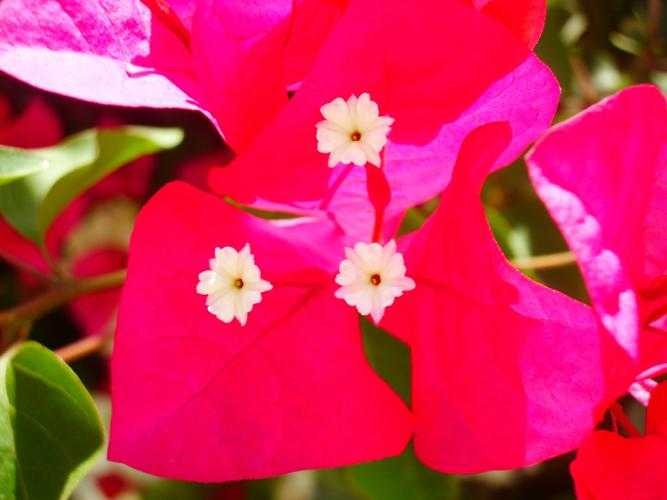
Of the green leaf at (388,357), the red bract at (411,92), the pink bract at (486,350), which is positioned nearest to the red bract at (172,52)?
the red bract at (411,92)

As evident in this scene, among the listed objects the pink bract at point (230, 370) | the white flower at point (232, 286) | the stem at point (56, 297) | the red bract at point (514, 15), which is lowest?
the stem at point (56, 297)

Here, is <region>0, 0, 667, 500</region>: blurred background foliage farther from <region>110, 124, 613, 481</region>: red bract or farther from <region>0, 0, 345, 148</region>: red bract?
<region>0, 0, 345, 148</region>: red bract

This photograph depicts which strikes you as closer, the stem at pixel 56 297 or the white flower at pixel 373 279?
the white flower at pixel 373 279

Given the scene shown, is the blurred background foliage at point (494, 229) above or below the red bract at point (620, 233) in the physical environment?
below

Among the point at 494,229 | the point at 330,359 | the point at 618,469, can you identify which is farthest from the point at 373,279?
the point at 494,229

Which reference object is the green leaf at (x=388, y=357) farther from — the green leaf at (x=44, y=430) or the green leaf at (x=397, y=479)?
the green leaf at (x=44, y=430)

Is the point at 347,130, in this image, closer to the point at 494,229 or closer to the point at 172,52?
the point at 172,52
